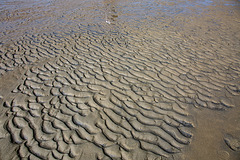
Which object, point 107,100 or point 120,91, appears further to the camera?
point 120,91

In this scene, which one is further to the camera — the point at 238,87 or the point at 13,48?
the point at 13,48

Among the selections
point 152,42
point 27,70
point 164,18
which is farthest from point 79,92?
point 164,18

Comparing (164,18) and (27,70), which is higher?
(164,18)

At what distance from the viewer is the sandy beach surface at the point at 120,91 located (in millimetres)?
2758

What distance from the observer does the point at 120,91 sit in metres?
3.89

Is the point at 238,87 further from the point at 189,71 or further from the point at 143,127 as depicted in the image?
the point at 143,127

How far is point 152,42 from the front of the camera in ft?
20.4

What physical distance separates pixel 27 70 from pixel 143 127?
393cm

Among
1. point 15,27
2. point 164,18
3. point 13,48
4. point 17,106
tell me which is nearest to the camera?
point 17,106

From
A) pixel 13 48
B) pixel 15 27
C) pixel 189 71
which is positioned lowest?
pixel 189 71

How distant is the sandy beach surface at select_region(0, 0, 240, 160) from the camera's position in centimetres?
276

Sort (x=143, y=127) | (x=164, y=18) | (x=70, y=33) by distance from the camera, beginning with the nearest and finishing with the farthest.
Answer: (x=143, y=127), (x=70, y=33), (x=164, y=18)

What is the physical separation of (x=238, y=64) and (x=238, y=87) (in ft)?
4.18

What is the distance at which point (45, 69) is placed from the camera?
4.77 metres
